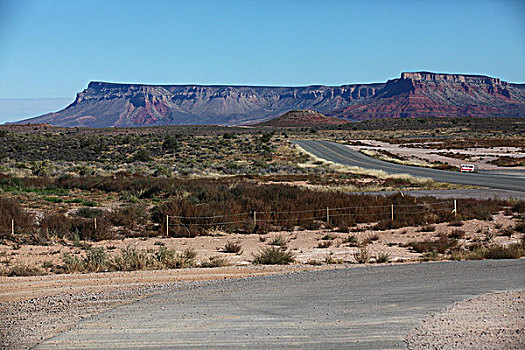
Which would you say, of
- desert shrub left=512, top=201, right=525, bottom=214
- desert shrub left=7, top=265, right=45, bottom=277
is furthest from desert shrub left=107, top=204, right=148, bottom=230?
desert shrub left=512, top=201, right=525, bottom=214

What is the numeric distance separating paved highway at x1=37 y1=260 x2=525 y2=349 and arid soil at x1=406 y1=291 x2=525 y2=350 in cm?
27

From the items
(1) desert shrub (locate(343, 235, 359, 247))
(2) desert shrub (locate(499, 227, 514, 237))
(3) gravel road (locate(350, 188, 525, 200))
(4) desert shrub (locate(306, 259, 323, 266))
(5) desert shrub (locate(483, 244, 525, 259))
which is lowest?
(2) desert shrub (locate(499, 227, 514, 237))

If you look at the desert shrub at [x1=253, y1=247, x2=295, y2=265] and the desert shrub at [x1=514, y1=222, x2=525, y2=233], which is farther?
the desert shrub at [x1=514, y1=222, x2=525, y2=233]

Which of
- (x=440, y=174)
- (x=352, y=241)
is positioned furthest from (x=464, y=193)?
(x=352, y=241)

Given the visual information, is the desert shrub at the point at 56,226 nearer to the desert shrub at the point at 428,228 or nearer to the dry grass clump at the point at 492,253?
the dry grass clump at the point at 492,253

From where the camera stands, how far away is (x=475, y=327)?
319 inches

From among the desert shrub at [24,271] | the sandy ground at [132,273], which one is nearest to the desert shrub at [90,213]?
the sandy ground at [132,273]

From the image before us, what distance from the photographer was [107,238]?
18984 mm

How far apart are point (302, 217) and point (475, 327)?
15.1 m

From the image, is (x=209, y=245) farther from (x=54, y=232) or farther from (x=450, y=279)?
(x=450, y=279)

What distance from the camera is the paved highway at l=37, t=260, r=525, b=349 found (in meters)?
7.77

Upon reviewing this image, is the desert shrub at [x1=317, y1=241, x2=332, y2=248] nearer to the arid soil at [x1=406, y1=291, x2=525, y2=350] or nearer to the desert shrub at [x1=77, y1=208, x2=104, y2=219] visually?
the arid soil at [x1=406, y1=291, x2=525, y2=350]

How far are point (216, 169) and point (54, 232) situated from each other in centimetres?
3008

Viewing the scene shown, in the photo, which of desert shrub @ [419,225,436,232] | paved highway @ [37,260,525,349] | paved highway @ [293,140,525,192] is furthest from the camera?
paved highway @ [293,140,525,192]
